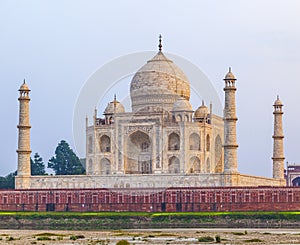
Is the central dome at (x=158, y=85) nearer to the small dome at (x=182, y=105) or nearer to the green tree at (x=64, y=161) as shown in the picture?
the small dome at (x=182, y=105)

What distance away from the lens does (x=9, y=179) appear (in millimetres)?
72125

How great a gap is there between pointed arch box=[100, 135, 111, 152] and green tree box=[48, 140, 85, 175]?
47.5 ft

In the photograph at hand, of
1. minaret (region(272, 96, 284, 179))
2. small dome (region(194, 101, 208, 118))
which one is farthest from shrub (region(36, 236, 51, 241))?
minaret (region(272, 96, 284, 179))

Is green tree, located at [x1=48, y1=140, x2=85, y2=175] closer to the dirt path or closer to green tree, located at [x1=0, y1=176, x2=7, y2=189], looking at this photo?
green tree, located at [x1=0, y1=176, x2=7, y2=189]

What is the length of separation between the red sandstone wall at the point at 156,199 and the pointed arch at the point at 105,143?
6235 millimetres

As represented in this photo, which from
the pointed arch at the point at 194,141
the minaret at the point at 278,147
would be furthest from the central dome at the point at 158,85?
the minaret at the point at 278,147

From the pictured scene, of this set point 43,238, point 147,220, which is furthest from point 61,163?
point 43,238

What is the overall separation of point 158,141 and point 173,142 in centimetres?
108

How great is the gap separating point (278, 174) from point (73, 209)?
46.3ft

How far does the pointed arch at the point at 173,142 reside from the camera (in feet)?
198

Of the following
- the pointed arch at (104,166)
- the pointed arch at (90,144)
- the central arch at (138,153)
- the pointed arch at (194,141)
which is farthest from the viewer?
the pointed arch at (90,144)

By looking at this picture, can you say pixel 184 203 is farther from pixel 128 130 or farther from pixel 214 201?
pixel 128 130

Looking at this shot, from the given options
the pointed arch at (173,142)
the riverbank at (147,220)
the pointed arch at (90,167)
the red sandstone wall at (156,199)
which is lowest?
the riverbank at (147,220)

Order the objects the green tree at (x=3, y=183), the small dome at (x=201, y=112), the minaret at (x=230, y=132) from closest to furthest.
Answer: the minaret at (x=230, y=132) → the small dome at (x=201, y=112) → the green tree at (x=3, y=183)
